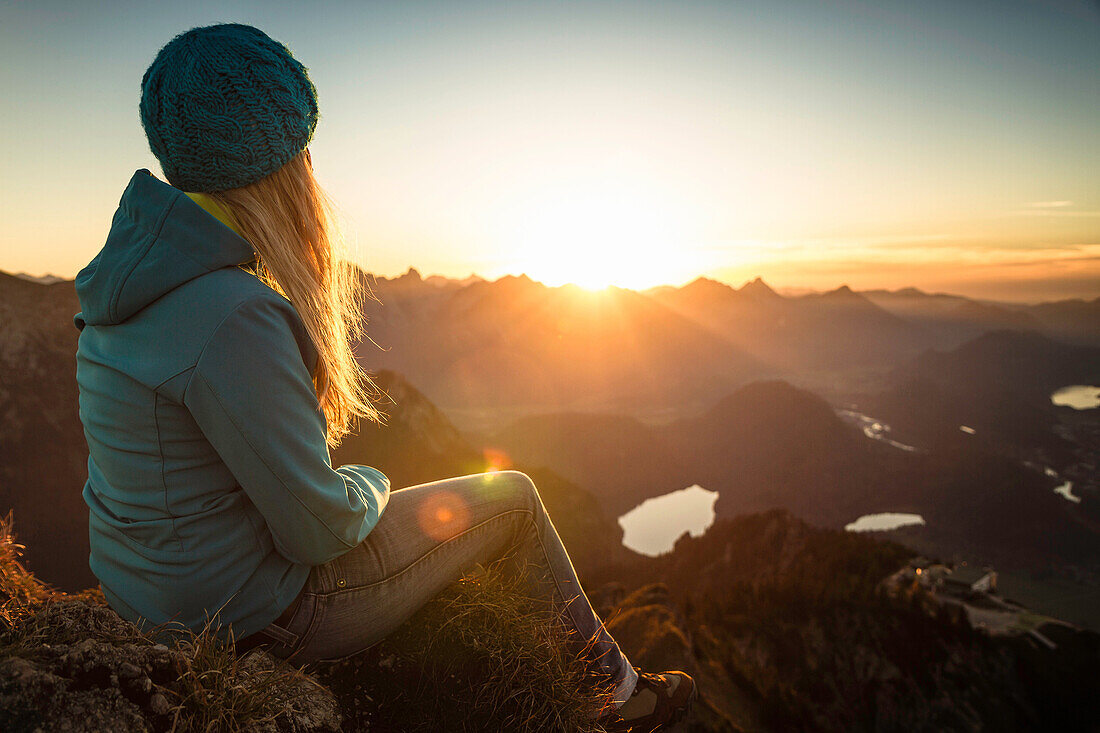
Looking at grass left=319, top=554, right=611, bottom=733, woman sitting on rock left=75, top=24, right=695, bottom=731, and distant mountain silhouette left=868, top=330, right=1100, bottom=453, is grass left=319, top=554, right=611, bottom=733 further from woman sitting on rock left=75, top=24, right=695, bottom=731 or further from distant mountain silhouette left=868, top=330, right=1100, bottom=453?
distant mountain silhouette left=868, top=330, right=1100, bottom=453

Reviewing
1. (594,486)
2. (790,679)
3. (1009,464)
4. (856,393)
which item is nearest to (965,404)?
(856,393)

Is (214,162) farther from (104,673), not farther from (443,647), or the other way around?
(443,647)

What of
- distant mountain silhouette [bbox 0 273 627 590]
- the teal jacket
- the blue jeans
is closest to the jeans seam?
the blue jeans

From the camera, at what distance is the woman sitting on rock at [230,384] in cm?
145

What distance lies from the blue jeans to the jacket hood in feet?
3.62

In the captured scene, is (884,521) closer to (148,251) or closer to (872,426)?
(872,426)

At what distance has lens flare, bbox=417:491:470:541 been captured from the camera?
2236mm

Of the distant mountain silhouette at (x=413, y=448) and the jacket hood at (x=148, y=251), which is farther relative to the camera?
the distant mountain silhouette at (x=413, y=448)

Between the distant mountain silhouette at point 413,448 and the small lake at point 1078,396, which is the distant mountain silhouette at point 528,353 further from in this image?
the distant mountain silhouette at point 413,448

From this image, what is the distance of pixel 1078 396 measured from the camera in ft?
572

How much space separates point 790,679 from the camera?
30.8 ft

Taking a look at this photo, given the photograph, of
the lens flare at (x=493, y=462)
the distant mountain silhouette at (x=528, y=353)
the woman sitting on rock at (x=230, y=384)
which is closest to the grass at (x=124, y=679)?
the woman sitting on rock at (x=230, y=384)

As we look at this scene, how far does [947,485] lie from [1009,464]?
69.0 ft

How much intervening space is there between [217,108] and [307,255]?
0.53m
